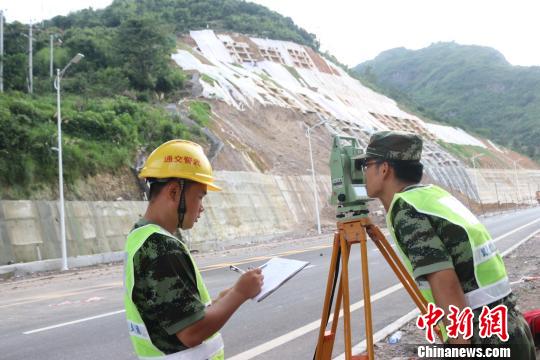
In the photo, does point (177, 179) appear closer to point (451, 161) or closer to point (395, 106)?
point (451, 161)

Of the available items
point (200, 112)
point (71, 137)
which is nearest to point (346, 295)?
point (71, 137)

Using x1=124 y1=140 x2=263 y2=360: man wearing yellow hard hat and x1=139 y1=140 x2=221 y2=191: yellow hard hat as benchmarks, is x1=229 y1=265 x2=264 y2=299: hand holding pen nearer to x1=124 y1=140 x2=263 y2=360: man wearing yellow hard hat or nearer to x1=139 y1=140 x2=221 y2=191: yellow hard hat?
x1=124 y1=140 x2=263 y2=360: man wearing yellow hard hat

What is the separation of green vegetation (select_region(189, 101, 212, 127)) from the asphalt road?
80.5 feet

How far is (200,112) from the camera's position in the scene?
38.6 metres

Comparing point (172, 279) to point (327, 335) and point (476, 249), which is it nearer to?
point (476, 249)

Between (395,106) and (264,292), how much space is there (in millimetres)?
80511

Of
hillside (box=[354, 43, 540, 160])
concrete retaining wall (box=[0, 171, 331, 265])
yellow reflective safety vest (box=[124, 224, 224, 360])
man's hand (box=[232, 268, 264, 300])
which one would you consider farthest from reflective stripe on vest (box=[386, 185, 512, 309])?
hillside (box=[354, 43, 540, 160])

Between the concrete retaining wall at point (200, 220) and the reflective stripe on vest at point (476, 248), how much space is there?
17352 mm

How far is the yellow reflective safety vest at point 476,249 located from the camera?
2.18 m

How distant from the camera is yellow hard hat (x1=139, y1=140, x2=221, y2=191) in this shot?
2.30 m

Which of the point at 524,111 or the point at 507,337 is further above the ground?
the point at 524,111

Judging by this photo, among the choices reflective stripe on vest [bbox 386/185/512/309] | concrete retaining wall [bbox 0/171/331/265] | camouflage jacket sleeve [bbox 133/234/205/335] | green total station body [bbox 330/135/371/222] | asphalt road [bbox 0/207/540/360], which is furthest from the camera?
concrete retaining wall [bbox 0/171/331/265]

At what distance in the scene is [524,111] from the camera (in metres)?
137

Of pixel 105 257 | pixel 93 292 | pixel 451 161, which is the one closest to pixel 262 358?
pixel 93 292
